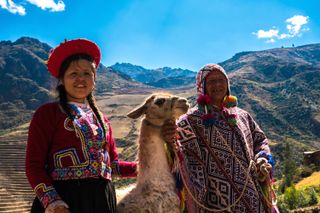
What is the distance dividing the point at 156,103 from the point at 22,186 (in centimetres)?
1829

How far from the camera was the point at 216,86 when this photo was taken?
12.4ft

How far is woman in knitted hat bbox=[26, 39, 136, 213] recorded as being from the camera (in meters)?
2.38

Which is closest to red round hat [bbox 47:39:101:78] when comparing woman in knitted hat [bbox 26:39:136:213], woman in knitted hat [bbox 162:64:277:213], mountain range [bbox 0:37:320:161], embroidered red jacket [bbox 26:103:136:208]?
woman in knitted hat [bbox 26:39:136:213]

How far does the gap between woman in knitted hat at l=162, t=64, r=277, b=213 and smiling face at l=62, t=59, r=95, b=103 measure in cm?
101

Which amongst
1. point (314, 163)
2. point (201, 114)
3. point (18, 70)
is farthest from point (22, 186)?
point (18, 70)

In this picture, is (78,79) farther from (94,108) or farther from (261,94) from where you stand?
(261,94)

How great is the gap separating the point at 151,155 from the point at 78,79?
87 centimetres

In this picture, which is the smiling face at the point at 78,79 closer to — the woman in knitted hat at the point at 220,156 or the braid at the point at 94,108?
the braid at the point at 94,108

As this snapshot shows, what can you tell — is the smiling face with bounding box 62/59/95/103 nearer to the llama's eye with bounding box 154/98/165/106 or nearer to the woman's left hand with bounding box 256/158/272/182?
the llama's eye with bounding box 154/98/165/106

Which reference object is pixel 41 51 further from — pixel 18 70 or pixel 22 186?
pixel 22 186

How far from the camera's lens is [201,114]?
3707mm

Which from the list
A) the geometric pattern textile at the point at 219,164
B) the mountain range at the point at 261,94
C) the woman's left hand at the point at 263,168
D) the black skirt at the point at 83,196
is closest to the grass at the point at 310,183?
the woman's left hand at the point at 263,168

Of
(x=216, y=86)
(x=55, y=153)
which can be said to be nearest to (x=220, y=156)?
(x=216, y=86)

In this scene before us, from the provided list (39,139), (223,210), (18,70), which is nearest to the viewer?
(39,139)
